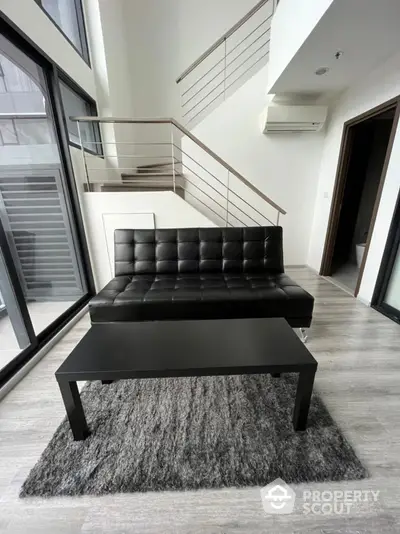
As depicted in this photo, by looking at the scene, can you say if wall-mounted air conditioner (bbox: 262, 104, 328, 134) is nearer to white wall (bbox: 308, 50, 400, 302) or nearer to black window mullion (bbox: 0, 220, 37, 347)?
white wall (bbox: 308, 50, 400, 302)

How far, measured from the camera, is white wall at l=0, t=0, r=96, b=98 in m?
1.55

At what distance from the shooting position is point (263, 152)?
3.20m

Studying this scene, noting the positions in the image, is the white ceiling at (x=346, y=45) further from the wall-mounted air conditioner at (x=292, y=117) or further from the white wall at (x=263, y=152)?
the white wall at (x=263, y=152)

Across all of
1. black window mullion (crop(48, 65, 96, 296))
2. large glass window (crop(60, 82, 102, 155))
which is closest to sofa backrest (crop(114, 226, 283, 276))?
black window mullion (crop(48, 65, 96, 296))

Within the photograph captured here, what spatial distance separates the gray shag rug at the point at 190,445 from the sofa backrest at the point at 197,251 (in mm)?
1124

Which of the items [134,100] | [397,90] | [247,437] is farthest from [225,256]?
[134,100]

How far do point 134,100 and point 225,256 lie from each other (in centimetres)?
327

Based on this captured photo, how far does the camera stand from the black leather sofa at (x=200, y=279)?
1.72 meters

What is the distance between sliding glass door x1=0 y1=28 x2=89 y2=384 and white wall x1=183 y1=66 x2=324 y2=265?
1.68m

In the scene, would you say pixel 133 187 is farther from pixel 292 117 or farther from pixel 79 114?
pixel 292 117

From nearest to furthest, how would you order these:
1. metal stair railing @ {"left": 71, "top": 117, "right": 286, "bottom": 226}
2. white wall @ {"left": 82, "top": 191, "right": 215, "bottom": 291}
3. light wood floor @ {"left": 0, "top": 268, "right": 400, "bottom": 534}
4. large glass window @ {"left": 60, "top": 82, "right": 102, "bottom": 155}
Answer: light wood floor @ {"left": 0, "top": 268, "right": 400, "bottom": 534} → large glass window @ {"left": 60, "top": 82, "right": 102, "bottom": 155} → white wall @ {"left": 82, "top": 191, "right": 215, "bottom": 291} → metal stair railing @ {"left": 71, "top": 117, "right": 286, "bottom": 226}

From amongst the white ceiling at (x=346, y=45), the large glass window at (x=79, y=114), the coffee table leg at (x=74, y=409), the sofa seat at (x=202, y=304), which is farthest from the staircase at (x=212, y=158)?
the coffee table leg at (x=74, y=409)

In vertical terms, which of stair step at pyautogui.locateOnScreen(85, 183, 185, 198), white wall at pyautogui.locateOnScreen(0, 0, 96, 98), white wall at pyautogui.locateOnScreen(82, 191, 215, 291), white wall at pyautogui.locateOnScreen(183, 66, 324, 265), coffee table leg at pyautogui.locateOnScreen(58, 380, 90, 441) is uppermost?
white wall at pyautogui.locateOnScreen(0, 0, 96, 98)

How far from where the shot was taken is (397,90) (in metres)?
2.04
